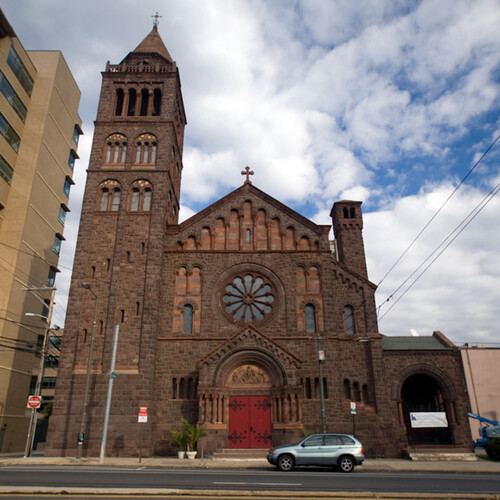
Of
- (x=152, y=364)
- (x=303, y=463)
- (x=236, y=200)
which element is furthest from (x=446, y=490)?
(x=236, y=200)

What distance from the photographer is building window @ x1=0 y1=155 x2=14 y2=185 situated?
3744cm

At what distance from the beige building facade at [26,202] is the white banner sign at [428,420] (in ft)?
89.8

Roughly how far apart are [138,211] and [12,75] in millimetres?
20130

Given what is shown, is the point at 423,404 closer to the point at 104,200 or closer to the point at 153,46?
the point at 104,200

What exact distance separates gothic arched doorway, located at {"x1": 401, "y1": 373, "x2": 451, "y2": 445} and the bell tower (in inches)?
789

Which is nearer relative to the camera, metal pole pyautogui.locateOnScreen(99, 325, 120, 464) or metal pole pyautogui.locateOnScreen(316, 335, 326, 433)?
metal pole pyautogui.locateOnScreen(99, 325, 120, 464)

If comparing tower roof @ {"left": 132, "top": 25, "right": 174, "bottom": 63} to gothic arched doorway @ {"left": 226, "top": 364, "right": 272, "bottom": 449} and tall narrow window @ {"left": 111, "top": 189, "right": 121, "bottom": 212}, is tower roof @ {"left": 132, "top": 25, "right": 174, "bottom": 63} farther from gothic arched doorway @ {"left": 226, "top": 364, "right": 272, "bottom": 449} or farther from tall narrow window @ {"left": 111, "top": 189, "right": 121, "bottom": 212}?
gothic arched doorway @ {"left": 226, "top": 364, "right": 272, "bottom": 449}

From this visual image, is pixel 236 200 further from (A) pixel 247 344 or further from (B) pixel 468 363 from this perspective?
(B) pixel 468 363

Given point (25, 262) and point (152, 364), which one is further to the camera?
point (25, 262)

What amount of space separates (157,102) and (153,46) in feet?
21.4

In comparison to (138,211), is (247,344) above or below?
below

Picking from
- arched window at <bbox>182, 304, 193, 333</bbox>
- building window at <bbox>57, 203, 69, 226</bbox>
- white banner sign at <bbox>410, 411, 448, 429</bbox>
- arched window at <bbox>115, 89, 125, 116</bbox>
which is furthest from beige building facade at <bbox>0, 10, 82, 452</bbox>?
white banner sign at <bbox>410, 411, 448, 429</bbox>

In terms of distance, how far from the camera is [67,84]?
1839 inches

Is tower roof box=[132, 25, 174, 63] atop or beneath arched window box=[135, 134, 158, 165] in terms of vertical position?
atop
